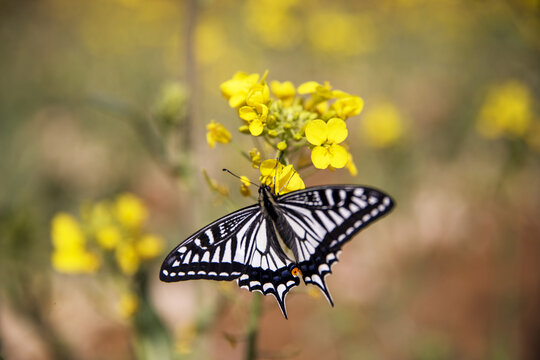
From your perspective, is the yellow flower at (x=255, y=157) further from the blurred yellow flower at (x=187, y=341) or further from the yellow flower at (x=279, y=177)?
the blurred yellow flower at (x=187, y=341)

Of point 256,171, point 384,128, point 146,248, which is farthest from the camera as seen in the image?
point 256,171

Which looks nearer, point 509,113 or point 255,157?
point 255,157

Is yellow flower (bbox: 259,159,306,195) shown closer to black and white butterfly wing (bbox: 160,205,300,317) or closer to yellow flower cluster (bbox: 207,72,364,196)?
yellow flower cluster (bbox: 207,72,364,196)

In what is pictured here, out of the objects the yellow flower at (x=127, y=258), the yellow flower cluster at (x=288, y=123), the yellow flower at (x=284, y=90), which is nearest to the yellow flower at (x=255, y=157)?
the yellow flower cluster at (x=288, y=123)

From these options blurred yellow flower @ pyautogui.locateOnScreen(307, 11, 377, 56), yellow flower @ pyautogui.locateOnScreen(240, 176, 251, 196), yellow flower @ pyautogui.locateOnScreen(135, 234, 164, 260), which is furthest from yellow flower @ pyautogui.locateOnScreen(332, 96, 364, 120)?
blurred yellow flower @ pyautogui.locateOnScreen(307, 11, 377, 56)

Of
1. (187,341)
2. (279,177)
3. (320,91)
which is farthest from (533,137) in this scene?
(187,341)

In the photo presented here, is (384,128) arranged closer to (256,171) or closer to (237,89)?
(256,171)

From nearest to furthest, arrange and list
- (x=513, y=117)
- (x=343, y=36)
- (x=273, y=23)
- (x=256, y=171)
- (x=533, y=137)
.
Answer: (x=533, y=137) < (x=513, y=117) < (x=256, y=171) < (x=343, y=36) < (x=273, y=23)
